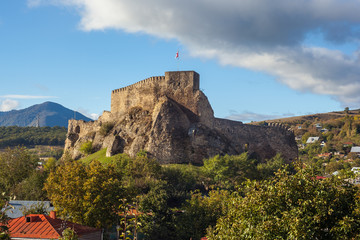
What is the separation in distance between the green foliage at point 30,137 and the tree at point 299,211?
13042cm

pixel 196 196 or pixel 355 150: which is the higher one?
pixel 355 150

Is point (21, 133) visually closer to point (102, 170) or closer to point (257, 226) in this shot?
point (102, 170)

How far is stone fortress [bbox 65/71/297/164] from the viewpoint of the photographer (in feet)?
171

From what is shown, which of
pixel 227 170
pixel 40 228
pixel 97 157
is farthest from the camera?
pixel 97 157

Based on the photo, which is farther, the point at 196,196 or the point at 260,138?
the point at 260,138

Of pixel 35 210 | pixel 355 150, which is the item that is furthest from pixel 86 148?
pixel 355 150

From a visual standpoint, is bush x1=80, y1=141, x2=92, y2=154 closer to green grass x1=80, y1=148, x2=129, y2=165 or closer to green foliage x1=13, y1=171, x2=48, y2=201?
green grass x1=80, y1=148, x2=129, y2=165

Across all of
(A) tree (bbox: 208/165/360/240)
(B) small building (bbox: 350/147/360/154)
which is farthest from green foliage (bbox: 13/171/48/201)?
(B) small building (bbox: 350/147/360/154)

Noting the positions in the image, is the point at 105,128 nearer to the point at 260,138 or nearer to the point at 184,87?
the point at 184,87

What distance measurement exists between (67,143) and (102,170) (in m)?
35.6

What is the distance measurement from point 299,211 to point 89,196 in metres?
19.3

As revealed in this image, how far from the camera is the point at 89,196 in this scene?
31.7 metres

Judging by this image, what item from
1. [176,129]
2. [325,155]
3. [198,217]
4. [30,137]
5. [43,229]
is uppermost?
[176,129]

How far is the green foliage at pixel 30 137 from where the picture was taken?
141 metres
